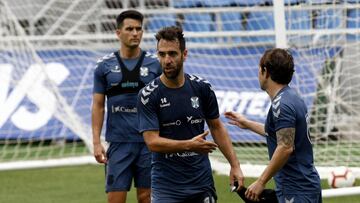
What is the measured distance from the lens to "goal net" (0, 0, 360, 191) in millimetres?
13766

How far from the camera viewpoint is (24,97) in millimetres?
16562

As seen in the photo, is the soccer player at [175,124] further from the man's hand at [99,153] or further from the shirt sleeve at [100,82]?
the shirt sleeve at [100,82]

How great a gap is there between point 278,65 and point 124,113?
2563 mm

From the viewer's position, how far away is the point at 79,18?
17.4 meters

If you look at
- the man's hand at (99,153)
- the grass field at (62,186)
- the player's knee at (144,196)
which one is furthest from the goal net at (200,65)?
the man's hand at (99,153)

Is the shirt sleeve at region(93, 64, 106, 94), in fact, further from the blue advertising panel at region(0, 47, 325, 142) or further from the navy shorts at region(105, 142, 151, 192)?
the blue advertising panel at region(0, 47, 325, 142)

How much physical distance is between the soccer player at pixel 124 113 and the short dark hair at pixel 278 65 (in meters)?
2.32

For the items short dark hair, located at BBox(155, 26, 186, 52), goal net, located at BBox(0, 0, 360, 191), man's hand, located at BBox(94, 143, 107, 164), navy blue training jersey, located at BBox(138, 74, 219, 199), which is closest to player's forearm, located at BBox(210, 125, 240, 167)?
navy blue training jersey, located at BBox(138, 74, 219, 199)

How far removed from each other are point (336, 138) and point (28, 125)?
16.0 ft

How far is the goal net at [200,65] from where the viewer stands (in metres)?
13.8

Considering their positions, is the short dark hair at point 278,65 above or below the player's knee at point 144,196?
above

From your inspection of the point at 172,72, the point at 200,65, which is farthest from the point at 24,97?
the point at 172,72

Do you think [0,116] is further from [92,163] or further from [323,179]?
[323,179]

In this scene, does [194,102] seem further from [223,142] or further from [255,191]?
[255,191]
